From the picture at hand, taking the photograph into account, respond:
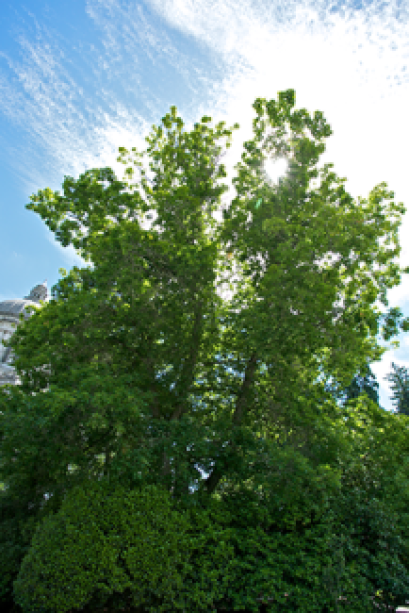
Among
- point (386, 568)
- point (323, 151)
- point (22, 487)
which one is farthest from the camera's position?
point (323, 151)

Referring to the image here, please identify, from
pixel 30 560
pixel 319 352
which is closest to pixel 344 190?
pixel 319 352

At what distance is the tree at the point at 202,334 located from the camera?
8.08 metres

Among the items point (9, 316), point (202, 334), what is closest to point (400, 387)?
point (202, 334)

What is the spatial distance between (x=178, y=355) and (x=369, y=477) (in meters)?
6.19

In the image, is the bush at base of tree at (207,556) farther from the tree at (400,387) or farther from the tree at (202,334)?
the tree at (400,387)

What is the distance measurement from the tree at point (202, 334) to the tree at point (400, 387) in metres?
38.8

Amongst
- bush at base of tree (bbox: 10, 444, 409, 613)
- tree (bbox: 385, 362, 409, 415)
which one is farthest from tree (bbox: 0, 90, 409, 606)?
tree (bbox: 385, 362, 409, 415)

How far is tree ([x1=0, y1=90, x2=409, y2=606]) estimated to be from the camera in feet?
26.5

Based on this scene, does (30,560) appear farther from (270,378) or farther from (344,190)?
(344,190)

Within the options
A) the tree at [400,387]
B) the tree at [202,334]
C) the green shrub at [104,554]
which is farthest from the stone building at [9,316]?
the tree at [400,387]

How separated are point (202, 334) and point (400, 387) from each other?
43.0 m

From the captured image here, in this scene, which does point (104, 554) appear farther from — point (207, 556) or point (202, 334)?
point (202, 334)

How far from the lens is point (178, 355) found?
1062 cm

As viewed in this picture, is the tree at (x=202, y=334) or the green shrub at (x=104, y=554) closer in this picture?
the green shrub at (x=104, y=554)
